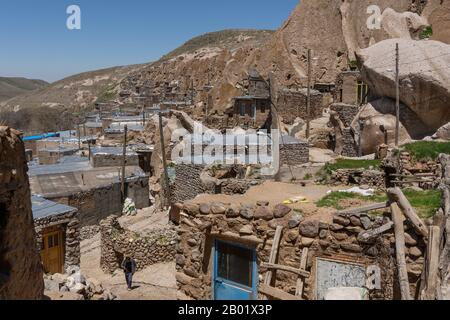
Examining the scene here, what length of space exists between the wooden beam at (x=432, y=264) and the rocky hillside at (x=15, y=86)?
139704mm

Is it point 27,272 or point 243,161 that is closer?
point 27,272

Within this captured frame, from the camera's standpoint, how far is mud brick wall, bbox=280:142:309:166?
64.8ft

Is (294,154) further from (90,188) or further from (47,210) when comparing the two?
(47,210)

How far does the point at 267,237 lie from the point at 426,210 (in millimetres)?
2235

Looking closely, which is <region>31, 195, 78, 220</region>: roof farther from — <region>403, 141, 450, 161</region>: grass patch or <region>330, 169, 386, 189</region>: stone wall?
<region>403, 141, 450, 161</region>: grass patch

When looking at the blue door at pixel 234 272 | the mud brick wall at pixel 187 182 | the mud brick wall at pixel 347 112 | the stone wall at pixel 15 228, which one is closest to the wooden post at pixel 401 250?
the blue door at pixel 234 272

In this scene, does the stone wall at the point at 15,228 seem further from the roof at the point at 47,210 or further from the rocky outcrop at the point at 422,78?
the rocky outcrop at the point at 422,78

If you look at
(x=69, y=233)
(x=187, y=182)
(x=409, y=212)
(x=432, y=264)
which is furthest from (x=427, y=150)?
(x=69, y=233)

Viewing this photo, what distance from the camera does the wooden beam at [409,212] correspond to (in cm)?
544

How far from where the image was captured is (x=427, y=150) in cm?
1450

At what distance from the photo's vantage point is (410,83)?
74.4 feet
